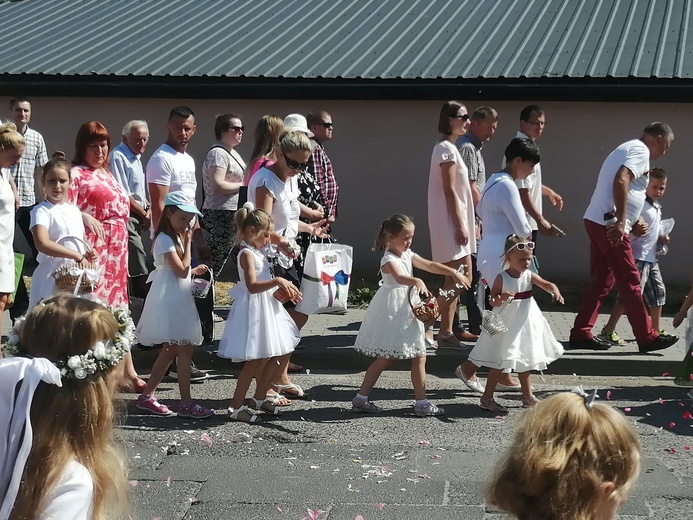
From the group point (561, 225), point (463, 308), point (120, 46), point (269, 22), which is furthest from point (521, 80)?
point (120, 46)

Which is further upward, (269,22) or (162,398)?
(269,22)

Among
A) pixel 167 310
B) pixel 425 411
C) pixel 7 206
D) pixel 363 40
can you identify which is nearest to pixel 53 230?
pixel 7 206

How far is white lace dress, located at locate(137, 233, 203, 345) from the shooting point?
6941 mm

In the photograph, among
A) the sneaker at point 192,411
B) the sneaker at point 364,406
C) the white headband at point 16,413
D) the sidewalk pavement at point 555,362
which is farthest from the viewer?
the sidewalk pavement at point 555,362

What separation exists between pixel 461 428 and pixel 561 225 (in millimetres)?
6330

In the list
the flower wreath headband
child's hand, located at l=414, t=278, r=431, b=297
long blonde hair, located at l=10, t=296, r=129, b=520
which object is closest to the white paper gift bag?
child's hand, located at l=414, t=278, r=431, b=297

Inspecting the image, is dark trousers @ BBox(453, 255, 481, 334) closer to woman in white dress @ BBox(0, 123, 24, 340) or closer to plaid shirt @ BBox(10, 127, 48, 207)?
woman in white dress @ BBox(0, 123, 24, 340)

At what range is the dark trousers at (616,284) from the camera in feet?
28.6

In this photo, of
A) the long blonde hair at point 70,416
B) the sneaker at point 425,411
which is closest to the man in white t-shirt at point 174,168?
the sneaker at point 425,411

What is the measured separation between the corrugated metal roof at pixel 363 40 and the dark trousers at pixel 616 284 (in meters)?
3.67

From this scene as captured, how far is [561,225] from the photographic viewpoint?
12.6 m

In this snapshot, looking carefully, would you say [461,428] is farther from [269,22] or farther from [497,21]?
[269,22]

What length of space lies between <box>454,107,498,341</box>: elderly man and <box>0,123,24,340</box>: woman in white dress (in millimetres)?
3788

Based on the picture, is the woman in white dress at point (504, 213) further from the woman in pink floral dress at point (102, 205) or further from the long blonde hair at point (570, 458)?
the long blonde hair at point (570, 458)
